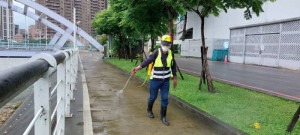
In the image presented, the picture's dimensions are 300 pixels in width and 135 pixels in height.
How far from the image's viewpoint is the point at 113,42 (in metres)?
29.0

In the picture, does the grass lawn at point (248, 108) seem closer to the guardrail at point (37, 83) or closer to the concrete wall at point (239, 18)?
the guardrail at point (37, 83)

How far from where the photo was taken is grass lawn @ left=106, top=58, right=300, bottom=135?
446cm

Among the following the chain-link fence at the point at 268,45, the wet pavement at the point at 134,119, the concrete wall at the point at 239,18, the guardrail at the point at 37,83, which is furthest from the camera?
the concrete wall at the point at 239,18

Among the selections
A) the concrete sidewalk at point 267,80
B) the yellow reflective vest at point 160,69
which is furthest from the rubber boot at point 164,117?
the concrete sidewalk at point 267,80

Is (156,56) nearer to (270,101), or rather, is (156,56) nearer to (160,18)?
(270,101)

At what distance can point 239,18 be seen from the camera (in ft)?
83.2

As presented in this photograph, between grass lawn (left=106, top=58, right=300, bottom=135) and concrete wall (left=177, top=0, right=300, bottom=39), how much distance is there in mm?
13467

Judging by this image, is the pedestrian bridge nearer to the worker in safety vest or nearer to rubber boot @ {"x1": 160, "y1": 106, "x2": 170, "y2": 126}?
rubber boot @ {"x1": 160, "y1": 106, "x2": 170, "y2": 126}

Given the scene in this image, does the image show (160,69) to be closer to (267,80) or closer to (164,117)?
(164,117)

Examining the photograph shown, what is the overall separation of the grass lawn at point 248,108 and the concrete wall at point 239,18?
13467 mm

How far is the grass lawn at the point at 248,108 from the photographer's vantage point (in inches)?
176

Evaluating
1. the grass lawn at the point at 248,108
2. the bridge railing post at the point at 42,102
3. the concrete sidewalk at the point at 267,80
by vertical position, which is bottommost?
the grass lawn at the point at 248,108

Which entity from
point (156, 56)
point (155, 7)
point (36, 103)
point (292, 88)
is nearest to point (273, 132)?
point (156, 56)

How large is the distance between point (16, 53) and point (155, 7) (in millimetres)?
28482
